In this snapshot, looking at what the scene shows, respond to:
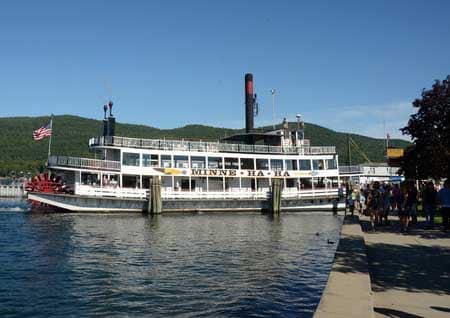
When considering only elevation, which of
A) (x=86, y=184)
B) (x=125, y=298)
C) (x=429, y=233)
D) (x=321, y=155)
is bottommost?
(x=125, y=298)

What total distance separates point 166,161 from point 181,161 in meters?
Answer: 1.38

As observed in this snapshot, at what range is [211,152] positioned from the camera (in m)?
40.1

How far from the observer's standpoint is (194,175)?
38781 millimetres

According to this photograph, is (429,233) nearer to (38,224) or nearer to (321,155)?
(38,224)

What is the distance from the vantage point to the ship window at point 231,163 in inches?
1613

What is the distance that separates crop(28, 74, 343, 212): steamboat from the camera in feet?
114

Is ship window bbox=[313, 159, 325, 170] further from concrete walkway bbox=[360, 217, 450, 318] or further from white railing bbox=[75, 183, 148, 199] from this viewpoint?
concrete walkway bbox=[360, 217, 450, 318]

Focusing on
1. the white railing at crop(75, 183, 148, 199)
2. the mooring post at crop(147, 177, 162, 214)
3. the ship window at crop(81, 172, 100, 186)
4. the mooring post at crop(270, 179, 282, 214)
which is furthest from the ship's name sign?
the ship window at crop(81, 172, 100, 186)

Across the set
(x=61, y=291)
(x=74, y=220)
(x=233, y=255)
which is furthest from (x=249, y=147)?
(x=61, y=291)

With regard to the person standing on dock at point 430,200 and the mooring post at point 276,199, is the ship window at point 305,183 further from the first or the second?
the person standing on dock at point 430,200

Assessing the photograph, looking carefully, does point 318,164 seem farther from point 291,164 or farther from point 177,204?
point 177,204

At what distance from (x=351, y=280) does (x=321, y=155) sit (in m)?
36.9

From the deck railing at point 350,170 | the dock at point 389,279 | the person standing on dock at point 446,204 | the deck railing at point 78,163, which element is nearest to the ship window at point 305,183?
the deck railing at point 350,170

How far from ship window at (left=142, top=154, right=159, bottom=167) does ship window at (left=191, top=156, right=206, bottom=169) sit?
3.27 meters
